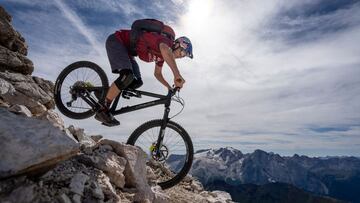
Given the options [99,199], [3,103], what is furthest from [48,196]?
[3,103]

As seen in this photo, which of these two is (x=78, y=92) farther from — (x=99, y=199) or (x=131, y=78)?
(x=99, y=199)

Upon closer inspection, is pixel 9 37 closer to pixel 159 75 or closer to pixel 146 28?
pixel 146 28

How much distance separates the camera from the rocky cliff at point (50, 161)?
5.59 metres

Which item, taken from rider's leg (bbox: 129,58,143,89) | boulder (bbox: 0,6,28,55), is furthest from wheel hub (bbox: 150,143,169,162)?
boulder (bbox: 0,6,28,55)

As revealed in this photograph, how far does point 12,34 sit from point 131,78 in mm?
5782

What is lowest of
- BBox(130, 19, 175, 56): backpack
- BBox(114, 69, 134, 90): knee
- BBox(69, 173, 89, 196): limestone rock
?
BBox(69, 173, 89, 196): limestone rock

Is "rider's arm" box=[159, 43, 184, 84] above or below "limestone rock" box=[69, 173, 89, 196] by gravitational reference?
above

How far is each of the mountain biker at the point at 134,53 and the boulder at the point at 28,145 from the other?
128 inches

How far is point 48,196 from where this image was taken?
5648 millimetres

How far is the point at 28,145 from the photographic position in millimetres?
5863

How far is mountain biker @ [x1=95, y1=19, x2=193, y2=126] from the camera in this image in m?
9.64

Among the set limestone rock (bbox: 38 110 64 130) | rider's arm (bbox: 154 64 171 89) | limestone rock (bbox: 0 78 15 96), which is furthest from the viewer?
rider's arm (bbox: 154 64 171 89)

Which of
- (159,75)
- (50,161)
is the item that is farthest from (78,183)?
(159,75)

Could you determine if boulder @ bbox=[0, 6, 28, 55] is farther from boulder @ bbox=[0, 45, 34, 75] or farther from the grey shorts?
the grey shorts
